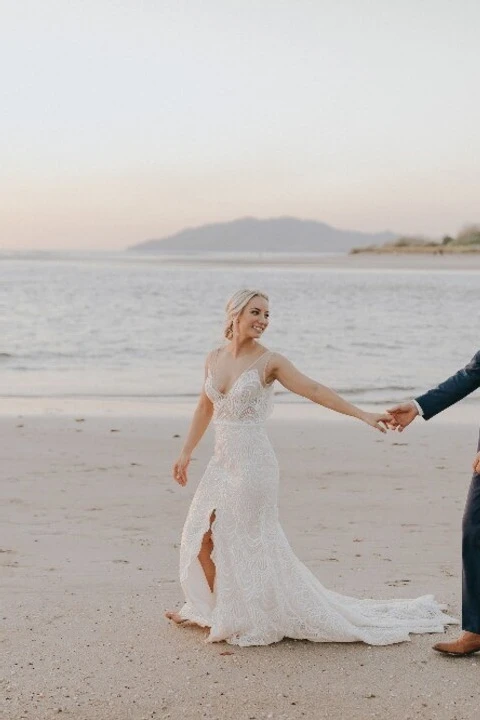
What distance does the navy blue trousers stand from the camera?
189 inches

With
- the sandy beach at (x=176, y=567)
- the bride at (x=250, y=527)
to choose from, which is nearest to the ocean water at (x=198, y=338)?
the sandy beach at (x=176, y=567)

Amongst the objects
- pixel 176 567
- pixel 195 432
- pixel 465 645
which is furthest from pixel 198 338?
pixel 465 645

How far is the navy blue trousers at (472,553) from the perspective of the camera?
4.81 metres

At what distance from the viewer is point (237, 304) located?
5211 mm

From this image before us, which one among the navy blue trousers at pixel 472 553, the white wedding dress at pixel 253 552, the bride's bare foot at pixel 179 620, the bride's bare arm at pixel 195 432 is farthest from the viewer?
the bride's bare arm at pixel 195 432

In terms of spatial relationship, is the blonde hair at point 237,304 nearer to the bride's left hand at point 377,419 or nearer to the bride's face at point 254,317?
the bride's face at point 254,317

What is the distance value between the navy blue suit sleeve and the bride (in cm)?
39

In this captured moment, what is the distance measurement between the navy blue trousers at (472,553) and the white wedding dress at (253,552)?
1.74 ft

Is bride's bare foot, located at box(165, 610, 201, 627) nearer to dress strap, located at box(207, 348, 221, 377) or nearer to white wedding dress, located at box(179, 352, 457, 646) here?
Result: white wedding dress, located at box(179, 352, 457, 646)

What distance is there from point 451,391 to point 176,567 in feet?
8.43

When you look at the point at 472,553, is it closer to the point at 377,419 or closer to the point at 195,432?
the point at 377,419

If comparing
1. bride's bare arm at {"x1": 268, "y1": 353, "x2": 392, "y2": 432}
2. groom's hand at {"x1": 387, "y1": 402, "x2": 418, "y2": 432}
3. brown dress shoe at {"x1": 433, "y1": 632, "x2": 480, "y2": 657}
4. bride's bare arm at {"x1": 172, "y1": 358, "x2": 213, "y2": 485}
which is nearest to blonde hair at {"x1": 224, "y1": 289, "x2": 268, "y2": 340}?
bride's bare arm at {"x1": 268, "y1": 353, "x2": 392, "y2": 432}

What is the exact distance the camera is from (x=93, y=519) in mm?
8047

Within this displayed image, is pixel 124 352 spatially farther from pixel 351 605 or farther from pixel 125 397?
pixel 351 605
